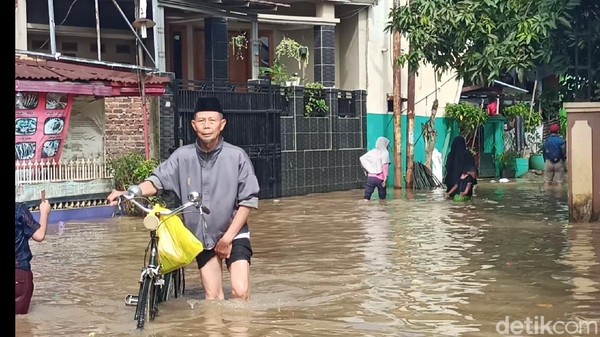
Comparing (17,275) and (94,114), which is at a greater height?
(94,114)

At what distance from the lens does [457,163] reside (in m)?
22.2

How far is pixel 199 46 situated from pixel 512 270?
52.9 feet

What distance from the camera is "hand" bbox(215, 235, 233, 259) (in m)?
8.23

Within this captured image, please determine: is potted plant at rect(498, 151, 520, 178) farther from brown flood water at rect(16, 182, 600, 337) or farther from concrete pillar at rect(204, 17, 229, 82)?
brown flood water at rect(16, 182, 600, 337)

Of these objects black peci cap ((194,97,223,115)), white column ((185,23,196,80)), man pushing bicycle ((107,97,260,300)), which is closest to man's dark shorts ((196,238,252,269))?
man pushing bicycle ((107,97,260,300))

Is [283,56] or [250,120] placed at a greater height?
[283,56]

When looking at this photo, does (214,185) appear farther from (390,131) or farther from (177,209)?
(390,131)

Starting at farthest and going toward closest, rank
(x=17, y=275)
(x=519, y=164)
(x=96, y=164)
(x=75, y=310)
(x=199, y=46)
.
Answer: (x=519, y=164)
(x=199, y=46)
(x=96, y=164)
(x=75, y=310)
(x=17, y=275)

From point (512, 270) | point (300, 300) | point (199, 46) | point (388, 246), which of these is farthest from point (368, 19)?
point (300, 300)

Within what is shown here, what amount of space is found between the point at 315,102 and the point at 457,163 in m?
5.40

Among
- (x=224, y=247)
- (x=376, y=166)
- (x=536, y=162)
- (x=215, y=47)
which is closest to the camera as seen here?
(x=224, y=247)

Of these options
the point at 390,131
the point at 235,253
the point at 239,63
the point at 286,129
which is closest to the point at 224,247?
the point at 235,253
